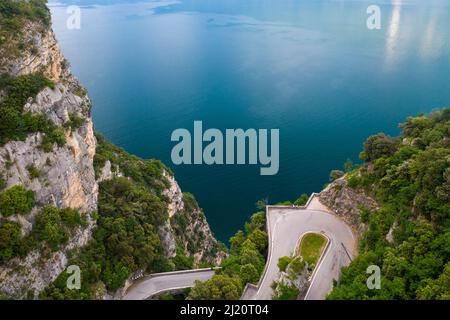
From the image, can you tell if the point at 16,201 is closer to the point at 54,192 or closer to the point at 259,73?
the point at 54,192

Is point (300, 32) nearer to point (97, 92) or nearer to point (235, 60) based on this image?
point (235, 60)

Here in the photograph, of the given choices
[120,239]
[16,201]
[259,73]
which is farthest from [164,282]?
[259,73]

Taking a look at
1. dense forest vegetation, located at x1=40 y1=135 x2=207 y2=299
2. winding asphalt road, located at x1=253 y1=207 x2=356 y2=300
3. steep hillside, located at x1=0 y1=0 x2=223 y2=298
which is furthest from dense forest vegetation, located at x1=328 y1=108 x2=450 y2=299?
steep hillside, located at x1=0 y1=0 x2=223 y2=298

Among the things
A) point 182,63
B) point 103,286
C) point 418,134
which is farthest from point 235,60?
point 103,286

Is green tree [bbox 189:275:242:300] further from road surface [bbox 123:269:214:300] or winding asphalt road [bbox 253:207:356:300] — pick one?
road surface [bbox 123:269:214:300]

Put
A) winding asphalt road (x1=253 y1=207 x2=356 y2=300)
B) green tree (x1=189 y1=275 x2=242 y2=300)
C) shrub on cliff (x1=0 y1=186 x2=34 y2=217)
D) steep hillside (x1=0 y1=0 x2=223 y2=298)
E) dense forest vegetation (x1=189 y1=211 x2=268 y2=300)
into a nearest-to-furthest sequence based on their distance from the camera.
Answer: shrub on cliff (x1=0 y1=186 x2=34 y2=217)
steep hillside (x1=0 y1=0 x2=223 y2=298)
green tree (x1=189 y1=275 x2=242 y2=300)
dense forest vegetation (x1=189 y1=211 x2=268 y2=300)
winding asphalt road (x1=253 y1=207 x2=356 y2=300)

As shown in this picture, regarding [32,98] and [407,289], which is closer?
[407,289]
